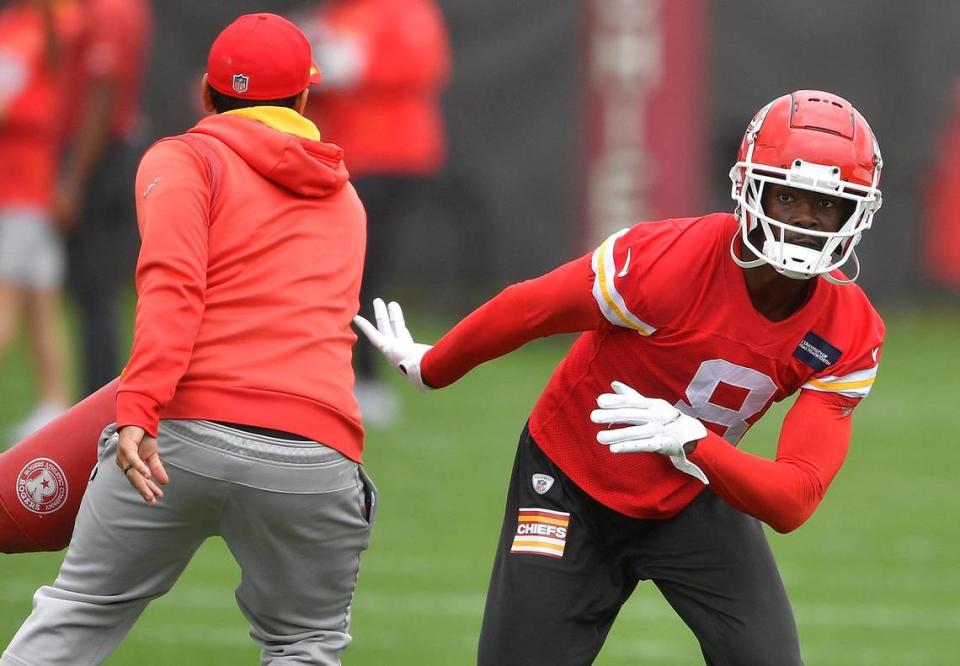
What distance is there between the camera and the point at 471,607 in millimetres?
5910

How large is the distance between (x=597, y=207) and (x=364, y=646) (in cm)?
639

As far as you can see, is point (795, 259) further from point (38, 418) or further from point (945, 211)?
point (945, 211)

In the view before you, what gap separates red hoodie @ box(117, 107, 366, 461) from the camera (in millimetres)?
3535

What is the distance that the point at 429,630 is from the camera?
221 inches

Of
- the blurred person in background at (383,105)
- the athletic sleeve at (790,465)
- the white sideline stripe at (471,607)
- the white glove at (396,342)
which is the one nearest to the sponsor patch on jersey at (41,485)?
the white glove at (396,342)

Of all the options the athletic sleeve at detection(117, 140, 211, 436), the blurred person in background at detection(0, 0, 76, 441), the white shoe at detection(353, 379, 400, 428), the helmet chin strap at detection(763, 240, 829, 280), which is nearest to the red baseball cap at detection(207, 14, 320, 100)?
the athletic sleeve at detection(117, 140, 211, 436)

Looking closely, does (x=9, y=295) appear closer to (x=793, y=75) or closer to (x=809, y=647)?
(x=809, y=647)

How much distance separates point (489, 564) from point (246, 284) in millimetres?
2924

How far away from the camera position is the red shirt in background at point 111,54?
7770mm

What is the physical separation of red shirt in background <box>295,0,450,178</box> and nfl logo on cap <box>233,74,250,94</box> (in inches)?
206

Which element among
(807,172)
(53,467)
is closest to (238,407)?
(53,467)

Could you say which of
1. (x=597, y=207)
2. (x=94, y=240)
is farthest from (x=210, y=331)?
(x=597, y=207)

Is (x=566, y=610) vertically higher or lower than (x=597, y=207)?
higher

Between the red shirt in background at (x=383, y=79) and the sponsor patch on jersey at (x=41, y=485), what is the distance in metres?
5.35
